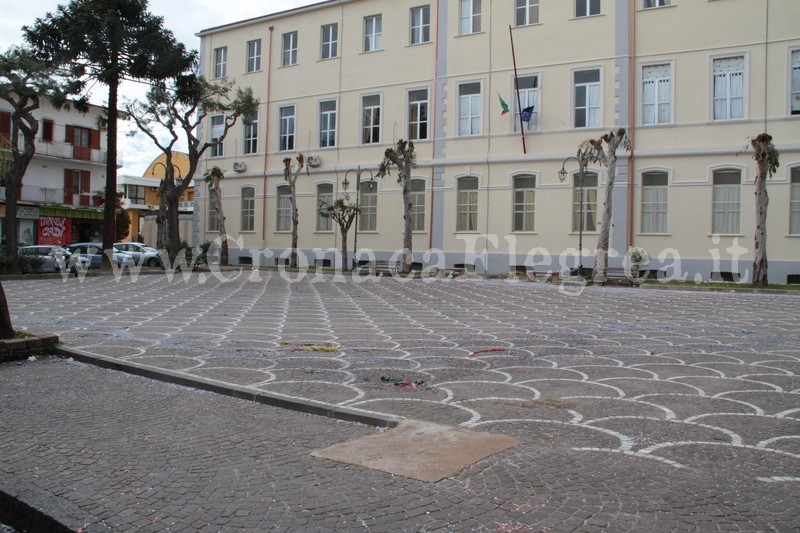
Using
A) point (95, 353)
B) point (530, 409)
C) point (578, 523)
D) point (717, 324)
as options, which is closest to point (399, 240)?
point (717, 324)


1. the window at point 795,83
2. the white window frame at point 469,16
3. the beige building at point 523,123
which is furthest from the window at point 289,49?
the window at point 795,83

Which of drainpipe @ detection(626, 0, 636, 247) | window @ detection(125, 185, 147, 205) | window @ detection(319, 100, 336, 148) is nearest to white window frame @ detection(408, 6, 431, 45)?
window @ detection(319, 100, 336, 148)

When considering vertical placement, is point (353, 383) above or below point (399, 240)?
below

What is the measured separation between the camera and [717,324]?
1291 cm

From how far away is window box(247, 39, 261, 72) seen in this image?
36.9 metres

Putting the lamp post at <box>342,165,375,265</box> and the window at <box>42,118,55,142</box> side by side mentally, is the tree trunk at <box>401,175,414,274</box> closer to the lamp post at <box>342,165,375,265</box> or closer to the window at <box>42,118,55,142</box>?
the lamp post at <box>342,165,375,265</box>

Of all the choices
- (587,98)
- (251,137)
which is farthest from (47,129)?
(587,98)

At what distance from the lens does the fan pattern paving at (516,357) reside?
548 centimetres

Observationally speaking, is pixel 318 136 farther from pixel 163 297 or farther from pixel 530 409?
pixel 530 409

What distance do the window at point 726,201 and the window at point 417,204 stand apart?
12.0 metres

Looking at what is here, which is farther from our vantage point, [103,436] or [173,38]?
[173,38]

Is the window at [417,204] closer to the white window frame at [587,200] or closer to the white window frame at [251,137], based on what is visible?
the white window frame at [587,200]

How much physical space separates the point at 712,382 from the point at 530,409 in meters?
2.44

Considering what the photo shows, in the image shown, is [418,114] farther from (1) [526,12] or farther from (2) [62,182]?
(2) [62,182]
